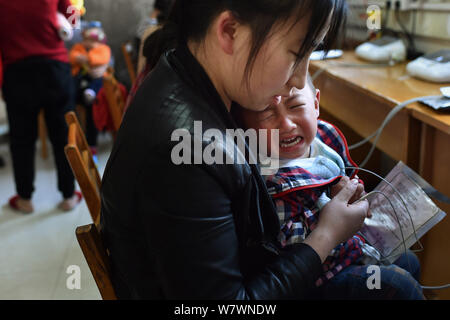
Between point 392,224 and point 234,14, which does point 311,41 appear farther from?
point 392,224

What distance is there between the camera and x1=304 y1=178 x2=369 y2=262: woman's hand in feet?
2.25

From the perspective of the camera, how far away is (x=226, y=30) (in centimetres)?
60

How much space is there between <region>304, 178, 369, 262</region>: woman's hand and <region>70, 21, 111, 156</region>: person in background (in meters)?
2.49

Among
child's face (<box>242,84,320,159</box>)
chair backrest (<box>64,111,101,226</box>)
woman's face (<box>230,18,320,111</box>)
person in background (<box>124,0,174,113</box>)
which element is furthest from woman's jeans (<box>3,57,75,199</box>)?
woman's face (<box>230,18,320,111</box>)

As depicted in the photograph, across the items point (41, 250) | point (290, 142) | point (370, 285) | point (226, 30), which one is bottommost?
point (41, 250)

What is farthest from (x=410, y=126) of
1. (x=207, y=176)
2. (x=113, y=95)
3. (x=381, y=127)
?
(x=113, y=95)

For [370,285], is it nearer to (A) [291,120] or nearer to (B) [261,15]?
(A) [291,120]

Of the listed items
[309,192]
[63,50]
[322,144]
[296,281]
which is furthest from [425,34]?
[63,50]

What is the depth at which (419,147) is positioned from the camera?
4.00 ft

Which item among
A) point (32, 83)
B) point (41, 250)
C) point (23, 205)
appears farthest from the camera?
point (23, 205)

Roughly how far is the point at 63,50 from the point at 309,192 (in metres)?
1.89

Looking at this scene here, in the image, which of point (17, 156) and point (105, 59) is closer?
point (17, 156)

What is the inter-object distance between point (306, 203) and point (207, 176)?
0.34m

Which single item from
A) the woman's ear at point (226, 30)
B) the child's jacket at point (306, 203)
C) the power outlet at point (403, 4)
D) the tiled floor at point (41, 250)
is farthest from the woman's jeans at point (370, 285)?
the power outlet at point (403, 4)
